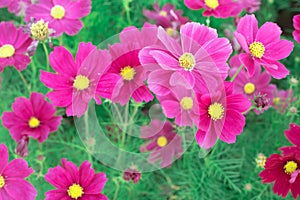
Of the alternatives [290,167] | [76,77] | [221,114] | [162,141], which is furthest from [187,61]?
[162,141]

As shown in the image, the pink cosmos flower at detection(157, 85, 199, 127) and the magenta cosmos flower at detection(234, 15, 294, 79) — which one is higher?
the pink cosmos flower at detection(157, 85, 199, 127)

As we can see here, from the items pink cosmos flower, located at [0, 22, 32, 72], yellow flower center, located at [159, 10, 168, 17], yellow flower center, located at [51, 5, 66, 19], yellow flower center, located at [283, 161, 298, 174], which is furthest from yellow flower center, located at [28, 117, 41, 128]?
yellow flower center, located at [283, 161, 298, 174]

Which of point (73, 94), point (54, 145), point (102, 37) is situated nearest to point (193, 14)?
point (102, 37)

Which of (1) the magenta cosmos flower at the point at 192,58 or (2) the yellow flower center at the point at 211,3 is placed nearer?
(1) the magenta cosmos flower at the point at 192,58

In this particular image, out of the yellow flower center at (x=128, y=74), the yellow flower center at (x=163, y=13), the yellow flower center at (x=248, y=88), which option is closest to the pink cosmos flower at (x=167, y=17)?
the yellow flower center at (x=163, y=13)

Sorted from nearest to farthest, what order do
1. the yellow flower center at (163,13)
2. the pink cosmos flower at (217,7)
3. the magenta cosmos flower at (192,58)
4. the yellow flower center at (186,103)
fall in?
the magenta cosmos flower at (192,58) < the yellow flower center at (186,103) < the pink cosmos flower at (217,7) < the yellow flower center at (163,13)

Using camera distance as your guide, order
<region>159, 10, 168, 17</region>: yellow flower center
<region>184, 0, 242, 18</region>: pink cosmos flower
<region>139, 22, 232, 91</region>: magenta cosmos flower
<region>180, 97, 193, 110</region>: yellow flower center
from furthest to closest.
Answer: <region>159, 10, 168, 17</region>: yellow flower center, <region>184, 0, 242, 18</region>: pink cosmos flower, <region>180, 97, 193, 110</region>: yellow flower center, <region>139, 22, 232, 91</region>: magenta cosmos flower

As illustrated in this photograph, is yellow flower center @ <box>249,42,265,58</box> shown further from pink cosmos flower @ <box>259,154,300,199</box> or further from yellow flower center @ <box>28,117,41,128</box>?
yellow flower center @ <box>28,117,41,128</box>

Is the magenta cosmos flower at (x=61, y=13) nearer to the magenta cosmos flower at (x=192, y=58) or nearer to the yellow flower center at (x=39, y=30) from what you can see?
the yellow flower center at (x=39, y=30)
